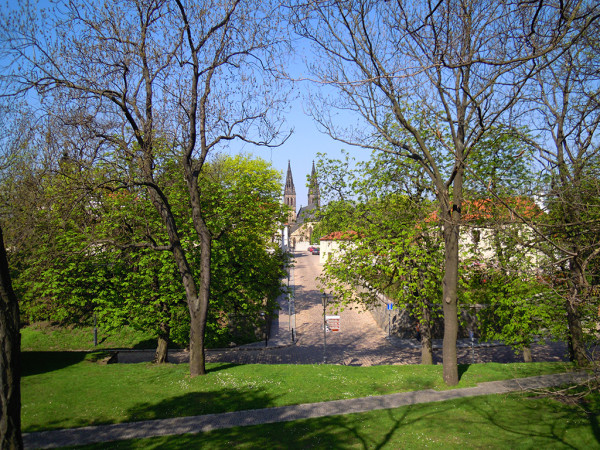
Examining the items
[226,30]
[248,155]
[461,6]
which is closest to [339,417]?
[461,6]

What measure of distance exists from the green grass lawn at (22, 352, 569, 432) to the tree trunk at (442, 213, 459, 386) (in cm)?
40

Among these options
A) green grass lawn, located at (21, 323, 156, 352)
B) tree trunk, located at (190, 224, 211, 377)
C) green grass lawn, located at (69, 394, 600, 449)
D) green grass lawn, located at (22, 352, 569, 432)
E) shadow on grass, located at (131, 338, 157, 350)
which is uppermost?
tree trunk, located at (190, 224, 211, 377)

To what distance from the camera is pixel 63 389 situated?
10.3 m

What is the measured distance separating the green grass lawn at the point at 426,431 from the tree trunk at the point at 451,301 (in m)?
1.49

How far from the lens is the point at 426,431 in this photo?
786cm

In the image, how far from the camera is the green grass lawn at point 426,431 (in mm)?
7312

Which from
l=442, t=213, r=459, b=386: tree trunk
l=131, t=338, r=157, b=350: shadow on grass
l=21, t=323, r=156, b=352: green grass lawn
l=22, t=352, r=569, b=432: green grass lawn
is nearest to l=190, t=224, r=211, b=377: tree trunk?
l=22, t=352, r=569, b=432: green grass lawn

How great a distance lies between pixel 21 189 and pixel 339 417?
518 inches

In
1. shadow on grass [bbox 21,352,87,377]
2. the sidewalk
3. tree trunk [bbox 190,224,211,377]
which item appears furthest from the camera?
shadow on grass [bbox 21,352,87,377]

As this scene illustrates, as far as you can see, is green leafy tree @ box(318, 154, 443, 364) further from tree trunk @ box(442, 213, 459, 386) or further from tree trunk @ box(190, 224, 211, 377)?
tree trunk @ box(190, 224, 211, 377)

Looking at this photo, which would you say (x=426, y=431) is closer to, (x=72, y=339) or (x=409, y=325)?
(x=409, y=325)

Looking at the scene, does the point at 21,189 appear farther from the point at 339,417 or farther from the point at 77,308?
the point at 339,417

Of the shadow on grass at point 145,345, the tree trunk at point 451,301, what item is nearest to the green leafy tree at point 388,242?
the tree trunk at point 451,301

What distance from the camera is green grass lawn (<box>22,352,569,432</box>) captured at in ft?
29.1
